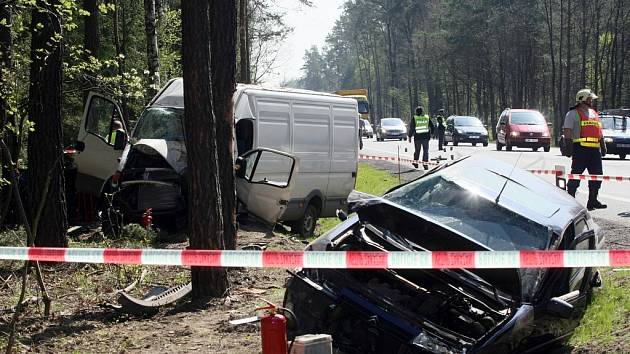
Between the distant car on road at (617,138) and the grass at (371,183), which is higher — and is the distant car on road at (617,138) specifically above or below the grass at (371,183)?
above

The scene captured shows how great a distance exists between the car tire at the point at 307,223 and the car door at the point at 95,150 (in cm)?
327

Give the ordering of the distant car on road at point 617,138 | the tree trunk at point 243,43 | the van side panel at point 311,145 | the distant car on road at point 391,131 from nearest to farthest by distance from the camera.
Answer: the van side panel at point 311,145, the distant car on road at point 617,138, the tree trunk at point 243,43, the distant car on road at point 391,131

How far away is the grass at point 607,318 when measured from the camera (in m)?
6.57

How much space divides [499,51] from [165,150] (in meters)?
62.0

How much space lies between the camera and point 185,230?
12914mm

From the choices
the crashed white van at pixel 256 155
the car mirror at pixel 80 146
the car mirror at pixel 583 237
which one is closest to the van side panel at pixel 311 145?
the crashed white van at pixel 256 155

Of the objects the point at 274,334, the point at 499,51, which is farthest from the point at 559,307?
the point at 499,51

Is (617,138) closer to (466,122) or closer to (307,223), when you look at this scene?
(466,122)

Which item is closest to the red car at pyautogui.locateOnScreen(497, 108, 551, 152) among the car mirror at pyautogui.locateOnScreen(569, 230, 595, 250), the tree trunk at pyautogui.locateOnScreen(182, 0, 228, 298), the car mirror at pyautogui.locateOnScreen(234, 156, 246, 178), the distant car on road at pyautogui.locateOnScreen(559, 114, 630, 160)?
the distant car on road at pyautogui.locateOnScreen(559, 114, 630, 160)

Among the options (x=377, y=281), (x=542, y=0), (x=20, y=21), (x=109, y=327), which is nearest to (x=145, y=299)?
(x=109, y=327)

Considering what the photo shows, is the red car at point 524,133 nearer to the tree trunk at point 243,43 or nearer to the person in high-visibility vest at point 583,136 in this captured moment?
the tree trunk at point 243,43

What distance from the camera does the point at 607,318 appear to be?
23.1ft

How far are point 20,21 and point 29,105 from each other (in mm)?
1559

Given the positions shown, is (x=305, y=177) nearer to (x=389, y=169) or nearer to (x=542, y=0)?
(x=389, y=169)
